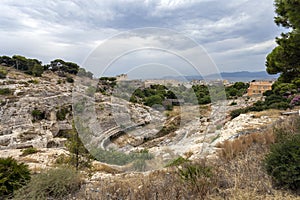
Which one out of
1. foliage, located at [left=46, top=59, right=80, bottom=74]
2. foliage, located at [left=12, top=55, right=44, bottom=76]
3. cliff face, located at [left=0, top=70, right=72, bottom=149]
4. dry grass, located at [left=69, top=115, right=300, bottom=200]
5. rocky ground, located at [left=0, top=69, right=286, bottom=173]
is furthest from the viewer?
foliage, located at [left=46, top=59, right=80, bottom=74]

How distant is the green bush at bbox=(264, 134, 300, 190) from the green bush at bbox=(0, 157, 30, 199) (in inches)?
122

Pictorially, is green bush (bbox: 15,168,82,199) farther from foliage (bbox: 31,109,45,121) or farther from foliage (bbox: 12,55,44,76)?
foliage (bbox: 12,55,44,76)

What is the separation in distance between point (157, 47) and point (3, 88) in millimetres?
17287

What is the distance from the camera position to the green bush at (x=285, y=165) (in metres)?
2.35

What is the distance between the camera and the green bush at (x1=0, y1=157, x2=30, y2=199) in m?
2.66

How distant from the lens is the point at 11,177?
2.81 metres

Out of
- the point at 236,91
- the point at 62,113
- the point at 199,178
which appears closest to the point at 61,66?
the point at 62,113

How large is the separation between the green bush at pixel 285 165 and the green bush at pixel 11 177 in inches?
122

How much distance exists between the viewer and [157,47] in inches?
169

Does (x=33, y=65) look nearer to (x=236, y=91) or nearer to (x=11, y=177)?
(x=236, y=91)

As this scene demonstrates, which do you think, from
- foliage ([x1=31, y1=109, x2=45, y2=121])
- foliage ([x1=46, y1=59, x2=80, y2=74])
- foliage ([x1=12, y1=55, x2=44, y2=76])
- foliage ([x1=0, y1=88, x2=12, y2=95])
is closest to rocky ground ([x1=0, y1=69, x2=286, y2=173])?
foliage ([x1=31, y1=109, x2=45, y2=121])

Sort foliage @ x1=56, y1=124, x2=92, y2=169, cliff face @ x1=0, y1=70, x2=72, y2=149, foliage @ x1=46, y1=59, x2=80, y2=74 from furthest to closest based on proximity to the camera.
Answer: foliage @ x1=46, y1=59, x2=80, y2=74
cliff face @ x1=0, y1=70, x2=72, y2=149
foliage @ x1=56, y1=124, x2=92, y2=169

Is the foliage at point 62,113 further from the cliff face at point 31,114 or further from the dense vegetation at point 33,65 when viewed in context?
the dense vegetation at point 33,65

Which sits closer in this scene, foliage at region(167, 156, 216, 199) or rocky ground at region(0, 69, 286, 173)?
foliage at region(167, 156, 216, 199)
